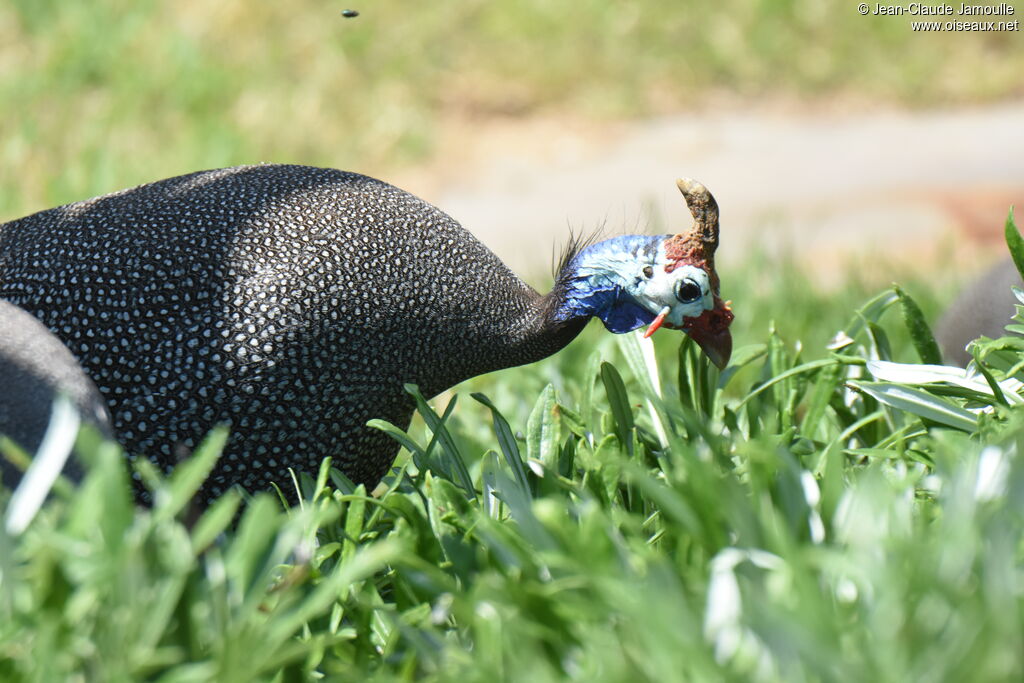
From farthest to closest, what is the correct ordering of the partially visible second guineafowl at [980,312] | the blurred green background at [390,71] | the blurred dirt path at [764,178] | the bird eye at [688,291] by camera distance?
the blurred green background at [390,71] → the blurred dirt path at [764,178] → the partially visible second guineafowl at [980,312] → the bird eye at [688,291]

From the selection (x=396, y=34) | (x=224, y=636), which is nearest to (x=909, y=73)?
(x=396, y=34)

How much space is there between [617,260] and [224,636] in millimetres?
1009

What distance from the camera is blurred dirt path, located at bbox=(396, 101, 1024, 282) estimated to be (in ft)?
14.6

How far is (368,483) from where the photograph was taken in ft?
6.09

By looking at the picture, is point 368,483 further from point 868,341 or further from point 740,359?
point 868,341

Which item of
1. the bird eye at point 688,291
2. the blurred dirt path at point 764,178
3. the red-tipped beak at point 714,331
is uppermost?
the bird eye at point 688,291

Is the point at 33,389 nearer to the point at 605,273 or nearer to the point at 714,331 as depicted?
the point at 605,273

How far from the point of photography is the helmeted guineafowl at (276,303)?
1610mm

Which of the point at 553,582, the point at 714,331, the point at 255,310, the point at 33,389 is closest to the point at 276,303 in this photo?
the point at 255,310

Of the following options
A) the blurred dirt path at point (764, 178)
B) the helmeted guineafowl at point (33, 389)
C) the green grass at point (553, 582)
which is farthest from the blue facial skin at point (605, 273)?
the blurred dirt path at point (764, 178)

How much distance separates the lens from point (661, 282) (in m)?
Answer: 1.92

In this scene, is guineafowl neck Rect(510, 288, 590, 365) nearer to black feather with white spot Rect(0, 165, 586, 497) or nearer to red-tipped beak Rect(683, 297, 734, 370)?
black feather with white spot Rect(0, 165, 586, 497)

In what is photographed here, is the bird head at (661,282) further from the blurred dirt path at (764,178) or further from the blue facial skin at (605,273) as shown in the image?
the blurred dirt path at (764,178)

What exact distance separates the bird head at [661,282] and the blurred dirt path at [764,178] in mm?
1983
